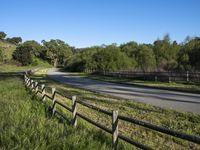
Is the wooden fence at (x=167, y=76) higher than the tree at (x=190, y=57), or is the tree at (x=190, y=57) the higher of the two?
the tree at (x=190, y=57)

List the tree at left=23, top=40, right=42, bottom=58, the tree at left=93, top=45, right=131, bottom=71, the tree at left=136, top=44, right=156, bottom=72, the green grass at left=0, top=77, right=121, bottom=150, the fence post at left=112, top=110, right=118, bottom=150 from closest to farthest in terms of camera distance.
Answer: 1. the green grass at left=0, top=77, right=121, bottom=150
2. the fence post at left=112, top=110, right=118, bottom=150
3. the tree at left=136, top=44, right=156, bottom=72
4. the tree at left=93, top=45, right=131, bottom=71
5. the tree at left=23, top=40, right=42, bottom=58

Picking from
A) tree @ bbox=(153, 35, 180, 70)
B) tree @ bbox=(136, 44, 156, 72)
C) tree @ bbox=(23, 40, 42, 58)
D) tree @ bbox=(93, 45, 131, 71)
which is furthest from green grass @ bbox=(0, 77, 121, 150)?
tree @ bbox=(23, 40, 42, 58)

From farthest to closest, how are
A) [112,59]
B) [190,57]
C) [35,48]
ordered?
[35,48], [112,59], [190,57]

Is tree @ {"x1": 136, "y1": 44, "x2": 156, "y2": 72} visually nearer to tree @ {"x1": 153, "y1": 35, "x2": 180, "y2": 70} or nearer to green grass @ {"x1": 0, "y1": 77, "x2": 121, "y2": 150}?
tree @ {"x1": 153, "y1": 35, "x2": 180, "y2": 70}

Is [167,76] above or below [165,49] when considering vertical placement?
below

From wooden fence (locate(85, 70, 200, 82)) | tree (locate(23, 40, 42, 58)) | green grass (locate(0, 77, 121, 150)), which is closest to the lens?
green grass (locate(0, 77, 121, 150))

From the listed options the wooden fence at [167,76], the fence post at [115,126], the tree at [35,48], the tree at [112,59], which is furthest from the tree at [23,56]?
the fence post at [115,126]

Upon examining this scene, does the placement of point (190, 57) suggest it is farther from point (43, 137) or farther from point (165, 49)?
point (43, 137)

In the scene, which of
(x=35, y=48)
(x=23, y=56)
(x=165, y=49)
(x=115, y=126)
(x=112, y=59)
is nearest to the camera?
(x=115, y=126)

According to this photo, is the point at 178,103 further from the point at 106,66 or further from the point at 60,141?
the point at 106,66

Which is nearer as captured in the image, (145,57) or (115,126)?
(115,126)

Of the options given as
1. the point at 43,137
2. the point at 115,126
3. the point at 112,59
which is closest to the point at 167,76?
the point at 115,126

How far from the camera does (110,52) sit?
3632 inches

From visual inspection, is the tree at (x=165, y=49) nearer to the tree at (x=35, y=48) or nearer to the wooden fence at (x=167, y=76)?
the wooden fence at (x=167, y=76)
